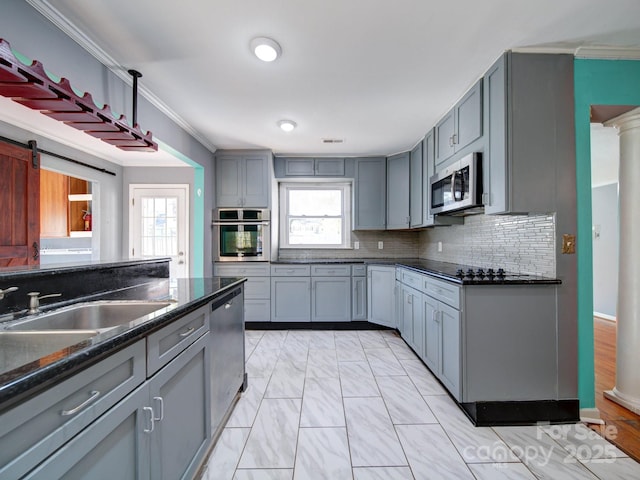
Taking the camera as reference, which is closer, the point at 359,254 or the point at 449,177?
the point at 449,177

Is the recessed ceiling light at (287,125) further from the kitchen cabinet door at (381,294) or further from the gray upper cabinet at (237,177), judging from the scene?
the kitchen cabinet door at (381,294)

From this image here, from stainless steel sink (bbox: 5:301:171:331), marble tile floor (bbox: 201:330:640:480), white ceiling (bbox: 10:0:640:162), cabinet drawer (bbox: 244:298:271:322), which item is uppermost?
white ceiling (bbox: 10:0:640:162)

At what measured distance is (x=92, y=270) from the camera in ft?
5.30

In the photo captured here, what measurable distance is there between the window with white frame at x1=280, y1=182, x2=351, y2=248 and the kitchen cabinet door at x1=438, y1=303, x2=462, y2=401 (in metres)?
2.55

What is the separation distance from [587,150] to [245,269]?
3649 millimetres

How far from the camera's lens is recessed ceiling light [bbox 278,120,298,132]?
10.3ft

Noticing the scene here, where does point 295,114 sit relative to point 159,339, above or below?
above

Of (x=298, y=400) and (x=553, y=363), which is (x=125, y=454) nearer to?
(x=298, y=400)

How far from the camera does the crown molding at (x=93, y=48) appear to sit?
5.13ft

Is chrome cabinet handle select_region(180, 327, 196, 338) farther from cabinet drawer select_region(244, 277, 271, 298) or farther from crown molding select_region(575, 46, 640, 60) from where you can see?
crown molding select_region(575, 46, 640, 60)

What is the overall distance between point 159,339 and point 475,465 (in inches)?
68.8

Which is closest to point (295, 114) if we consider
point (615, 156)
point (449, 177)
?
point (449, 177)

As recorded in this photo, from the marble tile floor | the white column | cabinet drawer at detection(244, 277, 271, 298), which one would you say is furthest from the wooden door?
the white column

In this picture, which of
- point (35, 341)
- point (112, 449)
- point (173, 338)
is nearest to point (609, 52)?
point (173, 338)
